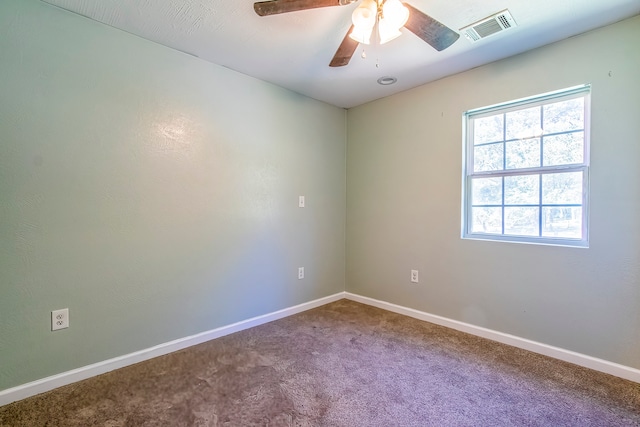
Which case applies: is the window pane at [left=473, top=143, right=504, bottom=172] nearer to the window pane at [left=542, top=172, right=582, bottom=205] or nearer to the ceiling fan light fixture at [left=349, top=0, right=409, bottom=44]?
the window pane at [left=542, top=172, right=582, bottom=205]

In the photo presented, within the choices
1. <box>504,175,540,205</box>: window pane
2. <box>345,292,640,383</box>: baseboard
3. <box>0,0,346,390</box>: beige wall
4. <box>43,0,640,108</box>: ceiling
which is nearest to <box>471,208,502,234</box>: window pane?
<box>504,175,540,205</box>: window pane

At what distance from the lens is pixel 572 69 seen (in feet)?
6.84

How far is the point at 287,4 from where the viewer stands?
1.41 meters

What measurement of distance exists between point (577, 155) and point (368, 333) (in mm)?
2112

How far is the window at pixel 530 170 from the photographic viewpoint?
212 centimetres

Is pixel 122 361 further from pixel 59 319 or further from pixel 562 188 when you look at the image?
pixel 562 188

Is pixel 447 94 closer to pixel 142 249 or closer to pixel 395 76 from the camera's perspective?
pixel 395 76

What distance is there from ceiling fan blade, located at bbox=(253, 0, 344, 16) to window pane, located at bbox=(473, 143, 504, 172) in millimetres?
1853

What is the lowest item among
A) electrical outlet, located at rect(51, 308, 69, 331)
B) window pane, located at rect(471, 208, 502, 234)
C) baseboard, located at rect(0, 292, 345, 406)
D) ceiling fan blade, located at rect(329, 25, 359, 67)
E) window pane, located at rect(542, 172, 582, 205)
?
baseboard, located at rect(0, 292, 345, 406)

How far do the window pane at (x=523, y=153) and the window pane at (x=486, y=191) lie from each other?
173 mm

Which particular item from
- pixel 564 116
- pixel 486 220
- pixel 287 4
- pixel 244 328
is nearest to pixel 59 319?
pixel 244 328

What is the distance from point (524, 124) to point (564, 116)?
25 cm

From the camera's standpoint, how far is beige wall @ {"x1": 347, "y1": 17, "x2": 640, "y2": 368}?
6.26 ft

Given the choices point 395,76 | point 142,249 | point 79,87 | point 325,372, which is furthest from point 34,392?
point 395,76
